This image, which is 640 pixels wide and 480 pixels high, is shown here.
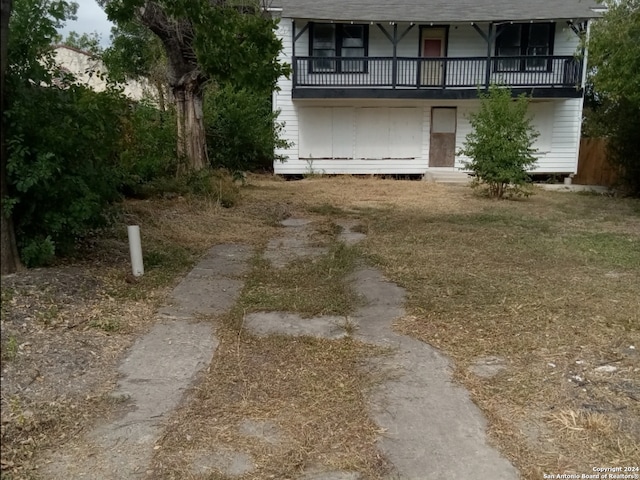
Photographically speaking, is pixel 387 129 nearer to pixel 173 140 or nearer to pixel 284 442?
pixel 173 140

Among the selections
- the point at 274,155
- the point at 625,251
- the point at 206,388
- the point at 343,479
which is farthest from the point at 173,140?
the point at 343,479

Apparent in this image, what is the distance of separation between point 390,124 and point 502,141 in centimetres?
755

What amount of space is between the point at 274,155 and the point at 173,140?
7338mm

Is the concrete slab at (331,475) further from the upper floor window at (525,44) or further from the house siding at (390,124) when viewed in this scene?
the upper floor window at (525,44)

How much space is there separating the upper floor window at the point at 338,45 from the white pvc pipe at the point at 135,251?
15550 mm

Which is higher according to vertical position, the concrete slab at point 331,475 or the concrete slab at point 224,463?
the concrete slab at point 224,463

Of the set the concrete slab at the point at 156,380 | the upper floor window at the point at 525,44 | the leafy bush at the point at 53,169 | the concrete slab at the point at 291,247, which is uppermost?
the upper floor window at the point at 525,44

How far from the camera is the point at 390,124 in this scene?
→ 21469 mm

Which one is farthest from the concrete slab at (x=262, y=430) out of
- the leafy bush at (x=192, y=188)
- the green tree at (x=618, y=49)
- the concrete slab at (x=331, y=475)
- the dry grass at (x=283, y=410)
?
the green tree at (x=618, y=49)

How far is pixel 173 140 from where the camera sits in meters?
13.6

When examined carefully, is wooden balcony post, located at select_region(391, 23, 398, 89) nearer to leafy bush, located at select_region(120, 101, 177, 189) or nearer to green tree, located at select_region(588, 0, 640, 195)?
green tree, located at select_region(588, 0, 640, 195)

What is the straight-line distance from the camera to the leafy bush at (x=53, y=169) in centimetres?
520

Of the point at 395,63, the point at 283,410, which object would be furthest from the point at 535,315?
the point at 395,63

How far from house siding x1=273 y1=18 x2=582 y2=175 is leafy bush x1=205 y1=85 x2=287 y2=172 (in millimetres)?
2230
